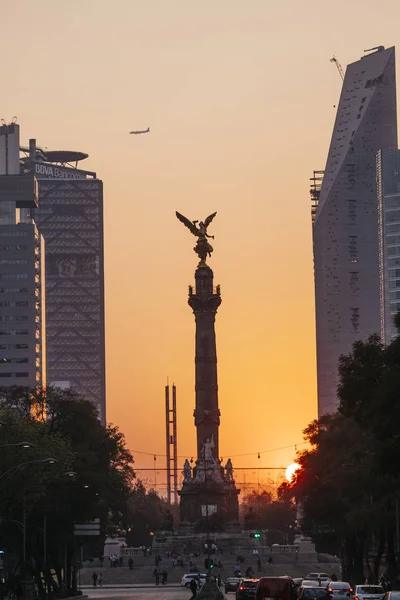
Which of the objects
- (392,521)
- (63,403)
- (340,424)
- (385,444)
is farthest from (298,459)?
(385,444)

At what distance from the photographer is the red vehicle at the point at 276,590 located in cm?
7325

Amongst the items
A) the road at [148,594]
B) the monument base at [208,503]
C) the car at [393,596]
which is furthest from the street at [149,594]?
the car at [393,596]

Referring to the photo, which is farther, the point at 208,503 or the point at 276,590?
the point at 208,503

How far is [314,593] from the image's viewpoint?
250 ft

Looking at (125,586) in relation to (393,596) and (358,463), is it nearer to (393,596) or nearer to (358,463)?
(358,463)

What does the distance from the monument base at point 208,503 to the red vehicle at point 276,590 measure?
116 metres

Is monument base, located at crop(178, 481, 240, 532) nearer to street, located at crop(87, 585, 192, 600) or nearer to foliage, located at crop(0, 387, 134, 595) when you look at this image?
street, located at crop(87, 585, 192, 600)

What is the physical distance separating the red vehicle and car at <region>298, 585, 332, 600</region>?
1.99 metres

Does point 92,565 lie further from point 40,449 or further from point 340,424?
point 40,449

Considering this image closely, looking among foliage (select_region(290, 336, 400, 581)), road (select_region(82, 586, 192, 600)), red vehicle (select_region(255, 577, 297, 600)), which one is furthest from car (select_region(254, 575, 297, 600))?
road (select_region(82, 586, 192, 600))

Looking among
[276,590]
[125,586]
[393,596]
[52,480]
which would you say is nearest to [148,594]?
[52,480]

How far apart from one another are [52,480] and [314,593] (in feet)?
105

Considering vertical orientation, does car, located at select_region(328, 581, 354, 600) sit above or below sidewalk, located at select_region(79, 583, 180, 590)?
below

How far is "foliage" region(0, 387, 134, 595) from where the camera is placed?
330 ft
